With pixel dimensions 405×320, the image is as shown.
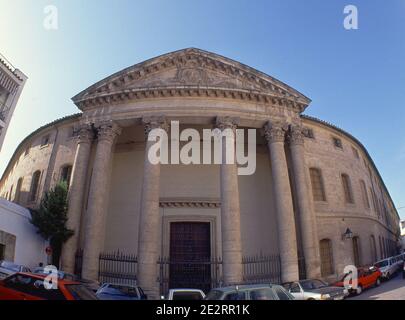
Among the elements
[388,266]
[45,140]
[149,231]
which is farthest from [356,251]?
[45,140]

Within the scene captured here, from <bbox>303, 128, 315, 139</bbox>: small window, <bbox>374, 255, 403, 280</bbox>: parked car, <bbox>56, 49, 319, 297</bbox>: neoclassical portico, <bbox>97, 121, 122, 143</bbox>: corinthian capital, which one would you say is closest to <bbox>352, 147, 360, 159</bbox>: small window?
<bbox>303, 128, 315, 139</bbox>: small window

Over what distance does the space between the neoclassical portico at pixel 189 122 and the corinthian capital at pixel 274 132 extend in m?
0.06

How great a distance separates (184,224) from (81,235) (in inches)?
233

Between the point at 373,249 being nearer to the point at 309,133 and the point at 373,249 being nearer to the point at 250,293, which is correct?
the point at 309,133

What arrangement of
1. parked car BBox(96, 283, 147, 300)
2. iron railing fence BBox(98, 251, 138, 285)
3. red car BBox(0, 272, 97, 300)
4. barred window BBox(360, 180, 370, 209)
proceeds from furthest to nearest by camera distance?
barred window BBox(360, 180, 370, 209), iron railing fence BBox(98, 251, 138, 285), parked car BBox(96, 283, 147, 300), red car BBox(0, 272, 97, 300)

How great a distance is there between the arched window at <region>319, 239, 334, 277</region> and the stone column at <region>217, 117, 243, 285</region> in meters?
7.21

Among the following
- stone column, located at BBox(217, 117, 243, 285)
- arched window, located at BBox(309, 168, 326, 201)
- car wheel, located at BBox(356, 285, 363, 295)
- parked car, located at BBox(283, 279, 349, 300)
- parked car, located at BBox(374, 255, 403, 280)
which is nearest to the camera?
parked car, located at BBox(283, 279, 349, 300)

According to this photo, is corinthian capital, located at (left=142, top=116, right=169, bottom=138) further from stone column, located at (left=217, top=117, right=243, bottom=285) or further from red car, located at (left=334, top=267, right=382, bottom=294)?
red car, located at (left=334, top=267, right=382, bottom=294)

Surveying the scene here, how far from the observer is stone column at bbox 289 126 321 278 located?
50.8 ft

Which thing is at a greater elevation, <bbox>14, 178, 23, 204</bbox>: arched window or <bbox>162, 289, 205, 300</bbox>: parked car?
<bbox>14, 178, 23, 204</bbox>: arched window

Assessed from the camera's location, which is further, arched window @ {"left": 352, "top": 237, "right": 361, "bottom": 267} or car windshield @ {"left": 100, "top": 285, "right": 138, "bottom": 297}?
arched window @ {"left": 352, "top": 237, "right": 361, "bottom": 267}

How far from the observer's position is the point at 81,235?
56.4ft

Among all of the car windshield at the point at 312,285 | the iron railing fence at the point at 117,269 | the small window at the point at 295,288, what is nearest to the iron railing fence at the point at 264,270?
the small window at the point at 295,288
